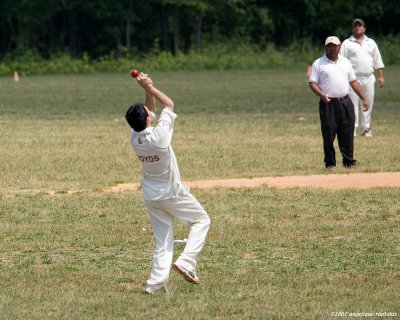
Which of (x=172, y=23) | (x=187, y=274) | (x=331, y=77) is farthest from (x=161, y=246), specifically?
(x=172, y=23)

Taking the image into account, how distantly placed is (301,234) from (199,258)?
65.5 inches

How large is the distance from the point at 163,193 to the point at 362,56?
1300 cm

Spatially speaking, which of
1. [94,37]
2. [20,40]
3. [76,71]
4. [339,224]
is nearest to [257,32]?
[94,37]

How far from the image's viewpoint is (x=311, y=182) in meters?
16.5

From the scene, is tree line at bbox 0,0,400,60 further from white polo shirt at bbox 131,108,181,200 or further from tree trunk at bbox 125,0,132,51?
white polo shirt at bbox 131,108,181,200

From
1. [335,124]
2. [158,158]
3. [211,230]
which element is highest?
[158,158]

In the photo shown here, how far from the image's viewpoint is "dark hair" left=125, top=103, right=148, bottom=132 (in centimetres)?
962

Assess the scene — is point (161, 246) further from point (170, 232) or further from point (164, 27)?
point (164, 27)

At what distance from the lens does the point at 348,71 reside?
1805cm

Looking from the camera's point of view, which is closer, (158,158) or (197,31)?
(158,158)

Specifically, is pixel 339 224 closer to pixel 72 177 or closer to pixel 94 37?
pixel 72 177

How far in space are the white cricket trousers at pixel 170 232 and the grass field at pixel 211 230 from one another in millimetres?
228

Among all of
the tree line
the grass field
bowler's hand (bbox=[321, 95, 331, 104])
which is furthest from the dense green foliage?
bowler's hand (bbox=[321, 95, 331, 104])

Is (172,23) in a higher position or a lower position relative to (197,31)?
lower
